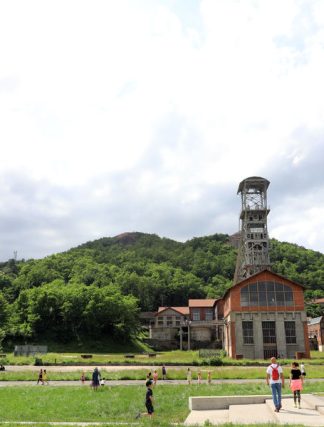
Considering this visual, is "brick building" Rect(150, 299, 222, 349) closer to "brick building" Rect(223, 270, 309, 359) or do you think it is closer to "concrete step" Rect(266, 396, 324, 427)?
"brick building" Rect(223, 270, 309, 359)

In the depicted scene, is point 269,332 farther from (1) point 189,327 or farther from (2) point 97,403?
(2) point 97,403

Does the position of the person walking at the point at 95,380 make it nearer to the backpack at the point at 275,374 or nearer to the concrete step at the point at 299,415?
the concrete step at the point at 299,415

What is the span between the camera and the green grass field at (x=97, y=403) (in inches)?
601

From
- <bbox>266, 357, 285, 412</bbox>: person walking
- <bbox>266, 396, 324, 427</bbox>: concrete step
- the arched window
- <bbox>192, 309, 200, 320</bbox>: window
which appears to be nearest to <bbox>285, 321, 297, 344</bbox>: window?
the arched window

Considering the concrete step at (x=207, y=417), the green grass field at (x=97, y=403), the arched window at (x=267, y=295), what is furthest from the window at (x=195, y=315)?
the concrete step at (x=207, y=417)

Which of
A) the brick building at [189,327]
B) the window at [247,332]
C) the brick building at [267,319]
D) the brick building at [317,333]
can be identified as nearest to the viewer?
the brick building at [267,319]

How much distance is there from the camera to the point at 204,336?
87.9 metres

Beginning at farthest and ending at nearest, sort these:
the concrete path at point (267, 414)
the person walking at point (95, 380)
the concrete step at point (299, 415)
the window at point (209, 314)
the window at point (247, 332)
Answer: the window at point (209, 314) → the window at point (247, 332) → the person walking at point (95, 380) → the concrete path at point (267, 414) → the concrete step at point (299, 415)

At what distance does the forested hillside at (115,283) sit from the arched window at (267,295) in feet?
108

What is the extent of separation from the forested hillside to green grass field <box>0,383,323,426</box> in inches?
1840

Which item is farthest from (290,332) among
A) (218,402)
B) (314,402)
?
(314,402)

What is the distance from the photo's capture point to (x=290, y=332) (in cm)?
5422

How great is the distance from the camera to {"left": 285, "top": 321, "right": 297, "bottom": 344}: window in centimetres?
5389

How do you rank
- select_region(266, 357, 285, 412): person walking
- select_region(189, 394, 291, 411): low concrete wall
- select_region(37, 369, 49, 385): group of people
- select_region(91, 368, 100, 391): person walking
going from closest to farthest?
select_region(266, 357, 285, 412): person walking < select_region(189, 394, 291, 411): low concrete wall < select_region(91, 368, 100, 391): person walking < select_region(37, 369, 49, 385): group of people
